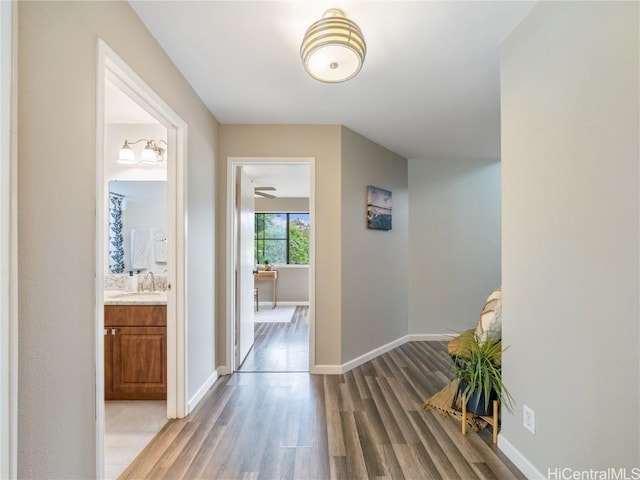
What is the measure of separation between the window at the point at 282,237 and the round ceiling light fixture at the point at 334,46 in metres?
5.28

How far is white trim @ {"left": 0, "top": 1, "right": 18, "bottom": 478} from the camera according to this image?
2.94 ft

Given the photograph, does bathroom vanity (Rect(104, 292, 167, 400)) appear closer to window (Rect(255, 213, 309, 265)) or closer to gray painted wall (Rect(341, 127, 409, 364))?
gray painted wall (Rect(341, 127, 409, 364))

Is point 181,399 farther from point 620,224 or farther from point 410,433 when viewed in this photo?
point 620,224

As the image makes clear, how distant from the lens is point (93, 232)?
1295 millimetres

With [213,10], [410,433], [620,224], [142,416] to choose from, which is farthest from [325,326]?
[213,10]

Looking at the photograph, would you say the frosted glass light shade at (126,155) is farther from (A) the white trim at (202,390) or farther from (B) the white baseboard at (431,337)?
(B) the white baseboard at (431,337)

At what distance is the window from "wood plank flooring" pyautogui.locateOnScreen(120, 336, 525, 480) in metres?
4.15

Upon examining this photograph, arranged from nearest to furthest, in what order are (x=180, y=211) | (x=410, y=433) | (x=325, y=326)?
(x=410, y=433)
(x=180, y=211)
(x=325, y=326)

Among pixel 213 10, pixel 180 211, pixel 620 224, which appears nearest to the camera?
pixel 620 224

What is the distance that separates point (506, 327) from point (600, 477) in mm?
727

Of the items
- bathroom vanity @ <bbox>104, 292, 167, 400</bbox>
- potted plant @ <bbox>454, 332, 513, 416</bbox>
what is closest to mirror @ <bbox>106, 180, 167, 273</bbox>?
bathroom vanity @ <bbox>104, 292, 167, 400</bbox>

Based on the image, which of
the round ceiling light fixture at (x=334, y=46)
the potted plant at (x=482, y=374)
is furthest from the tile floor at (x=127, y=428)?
the round ceiling light fixture at (x=334, y=46)

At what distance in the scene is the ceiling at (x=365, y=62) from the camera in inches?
61.9

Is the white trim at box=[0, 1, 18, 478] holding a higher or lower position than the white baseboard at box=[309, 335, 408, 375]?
higher
